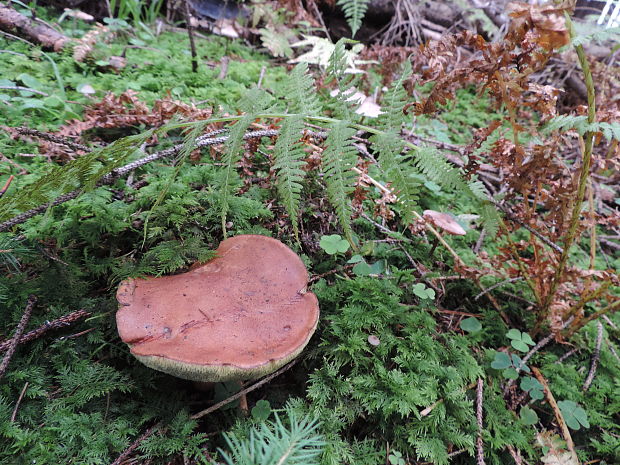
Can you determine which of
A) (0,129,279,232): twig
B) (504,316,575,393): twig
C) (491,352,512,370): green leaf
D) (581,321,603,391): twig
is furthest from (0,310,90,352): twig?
(581,321,603,391): twig

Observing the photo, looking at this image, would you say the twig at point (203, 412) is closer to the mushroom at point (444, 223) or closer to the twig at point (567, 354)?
A: the mushroom at point (444, 223)

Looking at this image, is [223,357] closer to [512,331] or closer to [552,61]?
[512,331]

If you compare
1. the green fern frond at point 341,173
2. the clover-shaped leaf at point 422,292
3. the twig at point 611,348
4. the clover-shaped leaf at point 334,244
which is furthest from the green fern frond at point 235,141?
the twig at point 611,348

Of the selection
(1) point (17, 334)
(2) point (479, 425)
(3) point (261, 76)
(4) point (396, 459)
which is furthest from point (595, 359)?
(3) point (261, 76)

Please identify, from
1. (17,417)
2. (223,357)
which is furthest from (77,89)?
(223,357)

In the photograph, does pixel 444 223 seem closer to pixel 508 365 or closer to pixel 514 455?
pixel 508 365

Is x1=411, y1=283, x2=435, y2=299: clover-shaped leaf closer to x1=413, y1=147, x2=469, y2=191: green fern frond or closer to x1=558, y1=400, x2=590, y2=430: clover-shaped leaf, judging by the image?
x1=413, y1=147, x2=469, y2=191: green fern frond
